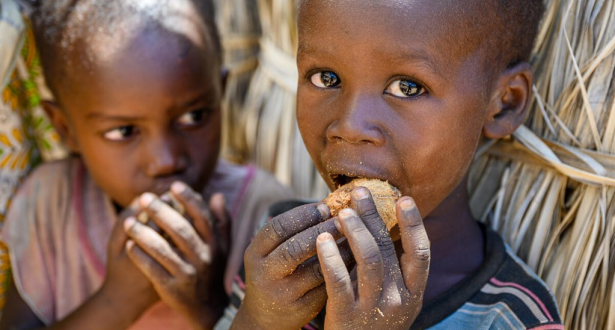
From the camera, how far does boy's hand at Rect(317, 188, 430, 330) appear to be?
921mm

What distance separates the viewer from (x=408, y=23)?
104 centimetres

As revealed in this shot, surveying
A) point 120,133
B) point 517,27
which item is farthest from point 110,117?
point 517,27

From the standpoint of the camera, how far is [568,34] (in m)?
1.31

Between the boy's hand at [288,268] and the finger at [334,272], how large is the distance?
0.04m

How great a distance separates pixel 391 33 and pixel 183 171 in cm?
75

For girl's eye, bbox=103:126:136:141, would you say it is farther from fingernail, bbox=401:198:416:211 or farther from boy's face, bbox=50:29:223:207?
fingernail, bbox=401:198:416:211

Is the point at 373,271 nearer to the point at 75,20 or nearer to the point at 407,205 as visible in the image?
the point at 407,205

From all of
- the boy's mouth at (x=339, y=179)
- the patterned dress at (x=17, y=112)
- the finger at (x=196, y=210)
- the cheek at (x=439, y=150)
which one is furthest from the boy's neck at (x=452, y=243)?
the patterned dress at (x=17, y=112)

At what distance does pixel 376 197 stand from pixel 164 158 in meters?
0.67

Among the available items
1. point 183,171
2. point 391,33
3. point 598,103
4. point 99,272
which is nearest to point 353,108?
point 391,33

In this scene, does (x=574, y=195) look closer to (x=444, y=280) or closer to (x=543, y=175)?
(x=543, y=175)

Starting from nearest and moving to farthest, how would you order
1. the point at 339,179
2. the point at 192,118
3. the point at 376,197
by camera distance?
the point at 376,197
the point at 339,179
the point at 192,118

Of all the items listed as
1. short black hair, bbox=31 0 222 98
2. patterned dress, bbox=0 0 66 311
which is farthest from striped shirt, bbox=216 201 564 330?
patterned dress, bbox=0 0 66 311

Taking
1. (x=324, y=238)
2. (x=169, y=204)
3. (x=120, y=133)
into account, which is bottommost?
(x=169, y=204)
